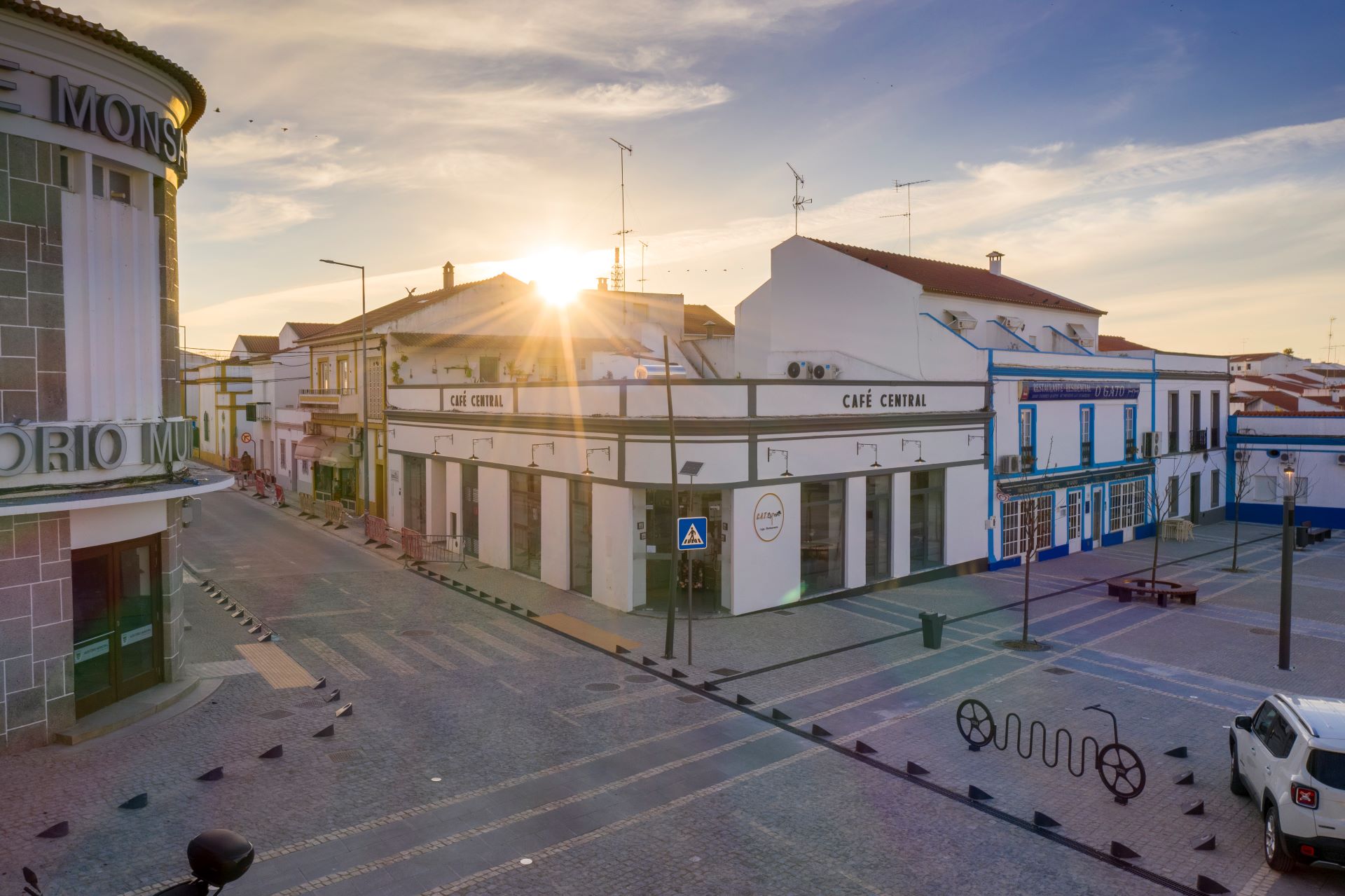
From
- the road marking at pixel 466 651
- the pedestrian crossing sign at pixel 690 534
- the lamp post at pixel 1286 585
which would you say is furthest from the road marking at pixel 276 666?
the lamp post at pixel 1286 585

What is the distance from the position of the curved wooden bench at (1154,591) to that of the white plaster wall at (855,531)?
7326 mm

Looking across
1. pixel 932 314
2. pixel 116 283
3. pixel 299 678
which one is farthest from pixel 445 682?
pixel 932 314

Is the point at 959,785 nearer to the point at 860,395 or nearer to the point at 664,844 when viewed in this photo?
the point at 664,844

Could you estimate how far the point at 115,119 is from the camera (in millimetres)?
13953

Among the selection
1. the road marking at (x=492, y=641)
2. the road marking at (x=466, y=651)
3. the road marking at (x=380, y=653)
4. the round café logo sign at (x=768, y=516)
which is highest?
the round café logo sign at (x=768, y=516)

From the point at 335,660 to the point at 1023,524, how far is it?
913 inches

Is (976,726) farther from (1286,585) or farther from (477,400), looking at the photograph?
(477,400)

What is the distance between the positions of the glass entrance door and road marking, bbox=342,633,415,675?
4113 mm

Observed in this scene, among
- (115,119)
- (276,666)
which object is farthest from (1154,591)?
(115,119)

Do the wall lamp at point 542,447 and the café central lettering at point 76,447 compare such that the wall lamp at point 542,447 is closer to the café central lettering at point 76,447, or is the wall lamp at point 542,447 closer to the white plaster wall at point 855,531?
the white plaster wall at point 855,531

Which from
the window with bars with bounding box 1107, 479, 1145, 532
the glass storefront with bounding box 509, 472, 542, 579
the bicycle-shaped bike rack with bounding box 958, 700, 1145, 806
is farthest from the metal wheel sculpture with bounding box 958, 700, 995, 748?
the window with bars with bounding box 1107, 479, 1145, 532

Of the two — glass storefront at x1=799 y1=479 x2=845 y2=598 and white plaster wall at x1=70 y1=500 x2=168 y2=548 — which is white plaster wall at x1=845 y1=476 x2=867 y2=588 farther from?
white plaster wall at x1=70 y1=500 x2=168 y2=548

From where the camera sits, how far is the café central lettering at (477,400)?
93.7 feet

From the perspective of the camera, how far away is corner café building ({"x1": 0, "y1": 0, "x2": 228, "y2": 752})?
12.8 meters
